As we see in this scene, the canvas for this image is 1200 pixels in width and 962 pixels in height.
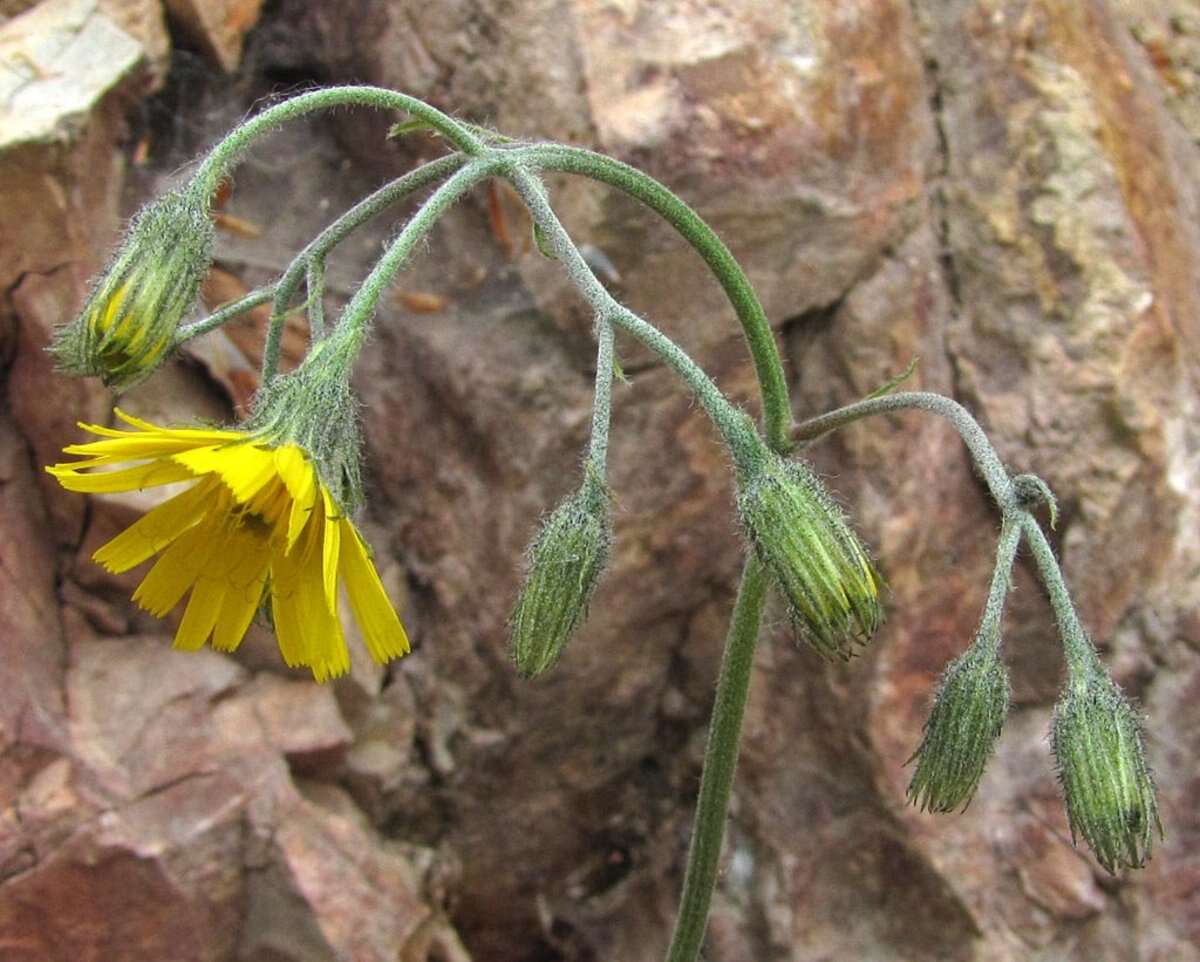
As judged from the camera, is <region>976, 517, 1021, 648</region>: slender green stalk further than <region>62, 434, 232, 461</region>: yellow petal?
Yes

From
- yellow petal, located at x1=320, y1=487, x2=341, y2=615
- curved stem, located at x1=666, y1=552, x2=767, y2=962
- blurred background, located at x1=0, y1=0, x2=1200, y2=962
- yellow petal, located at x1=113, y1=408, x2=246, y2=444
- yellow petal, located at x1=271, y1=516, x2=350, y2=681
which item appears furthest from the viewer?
blurred background, located at x1=0, y1=0, x2=1200, y2=962

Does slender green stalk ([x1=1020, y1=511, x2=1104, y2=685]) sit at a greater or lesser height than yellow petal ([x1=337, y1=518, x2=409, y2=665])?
lesser

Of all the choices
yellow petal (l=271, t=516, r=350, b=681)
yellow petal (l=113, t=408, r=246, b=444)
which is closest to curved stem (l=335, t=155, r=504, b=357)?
yellow petal (l=113, t=408, r=246, b=444)

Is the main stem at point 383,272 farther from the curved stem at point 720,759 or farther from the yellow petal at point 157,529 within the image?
the curved stem at point 720,759

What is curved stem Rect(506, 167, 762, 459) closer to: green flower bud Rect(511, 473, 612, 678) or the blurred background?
green flower bud Rect(511, 473, 612, 678)

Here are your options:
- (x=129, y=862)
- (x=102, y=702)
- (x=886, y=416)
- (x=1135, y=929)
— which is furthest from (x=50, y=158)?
(x=1135, y=929)

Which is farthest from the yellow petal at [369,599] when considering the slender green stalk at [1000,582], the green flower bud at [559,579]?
the slender green stalk at [1000,582]

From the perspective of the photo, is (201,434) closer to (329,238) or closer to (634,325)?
(329,238)

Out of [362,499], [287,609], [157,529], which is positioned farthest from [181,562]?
[362,499]

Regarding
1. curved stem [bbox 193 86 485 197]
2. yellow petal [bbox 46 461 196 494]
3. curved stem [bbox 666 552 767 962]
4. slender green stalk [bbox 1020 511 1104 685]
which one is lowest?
curved stem [bbox 666 552 767 962]
